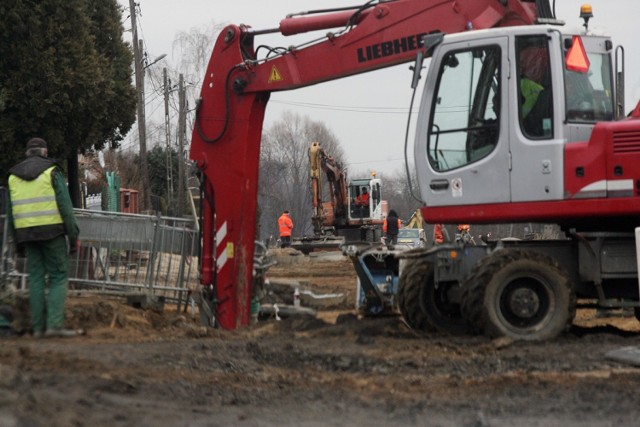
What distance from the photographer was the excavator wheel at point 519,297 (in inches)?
416

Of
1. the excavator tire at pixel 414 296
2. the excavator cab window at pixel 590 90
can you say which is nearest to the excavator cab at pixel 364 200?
the excavator tire at pixel 414 296

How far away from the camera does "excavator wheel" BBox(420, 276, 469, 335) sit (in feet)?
38.5

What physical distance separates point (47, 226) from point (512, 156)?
15.8 feet

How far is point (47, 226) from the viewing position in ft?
35.7

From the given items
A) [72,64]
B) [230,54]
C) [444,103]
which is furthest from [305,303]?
[72,64]

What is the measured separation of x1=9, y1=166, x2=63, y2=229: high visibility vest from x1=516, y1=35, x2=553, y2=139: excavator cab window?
490 centimetres

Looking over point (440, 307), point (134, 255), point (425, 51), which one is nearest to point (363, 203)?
point (134, 255)

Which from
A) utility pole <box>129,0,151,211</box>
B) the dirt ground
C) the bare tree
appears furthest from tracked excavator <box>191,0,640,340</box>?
the bare tree

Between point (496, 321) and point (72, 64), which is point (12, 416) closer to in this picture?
point (496, 321)

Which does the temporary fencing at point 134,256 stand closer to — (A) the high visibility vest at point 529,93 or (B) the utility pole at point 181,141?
(A) the high visibility vest at point 529,93

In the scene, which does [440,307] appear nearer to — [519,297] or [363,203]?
[519,297]

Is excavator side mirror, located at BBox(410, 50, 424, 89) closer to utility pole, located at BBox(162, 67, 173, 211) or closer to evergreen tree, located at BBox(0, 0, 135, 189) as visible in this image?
evergreen tree, located at BBox(0, 0, 135, 189)

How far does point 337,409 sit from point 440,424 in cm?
78

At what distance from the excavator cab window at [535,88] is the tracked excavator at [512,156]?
0.04 feet
